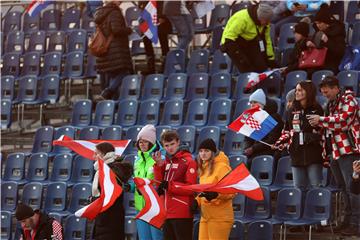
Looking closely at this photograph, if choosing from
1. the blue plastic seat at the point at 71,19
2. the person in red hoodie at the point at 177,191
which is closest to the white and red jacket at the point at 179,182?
the person in red hoodie at the point at 177,191

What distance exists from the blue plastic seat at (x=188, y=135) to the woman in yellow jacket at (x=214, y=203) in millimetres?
2342

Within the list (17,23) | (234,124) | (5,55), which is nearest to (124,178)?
(234,124)

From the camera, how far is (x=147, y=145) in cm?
1335

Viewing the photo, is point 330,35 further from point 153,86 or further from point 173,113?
point 153,86

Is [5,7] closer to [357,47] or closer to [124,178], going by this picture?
[357,47]

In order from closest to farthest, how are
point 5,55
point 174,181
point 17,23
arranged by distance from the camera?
point 174,181 → point 5,55 → point 17,23

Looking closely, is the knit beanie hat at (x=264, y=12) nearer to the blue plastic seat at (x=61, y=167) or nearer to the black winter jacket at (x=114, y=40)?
the black winter jacket at (x=114, y=40)

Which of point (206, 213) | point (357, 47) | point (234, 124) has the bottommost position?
point (206, 213)

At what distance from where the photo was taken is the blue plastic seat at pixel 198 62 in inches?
696

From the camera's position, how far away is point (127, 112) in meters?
17.1

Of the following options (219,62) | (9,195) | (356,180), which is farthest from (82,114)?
(356,180)

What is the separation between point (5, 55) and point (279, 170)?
23.0 ft

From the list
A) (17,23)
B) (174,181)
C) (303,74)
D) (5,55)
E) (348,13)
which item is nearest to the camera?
(174,181)

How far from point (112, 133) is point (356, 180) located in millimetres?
4408
